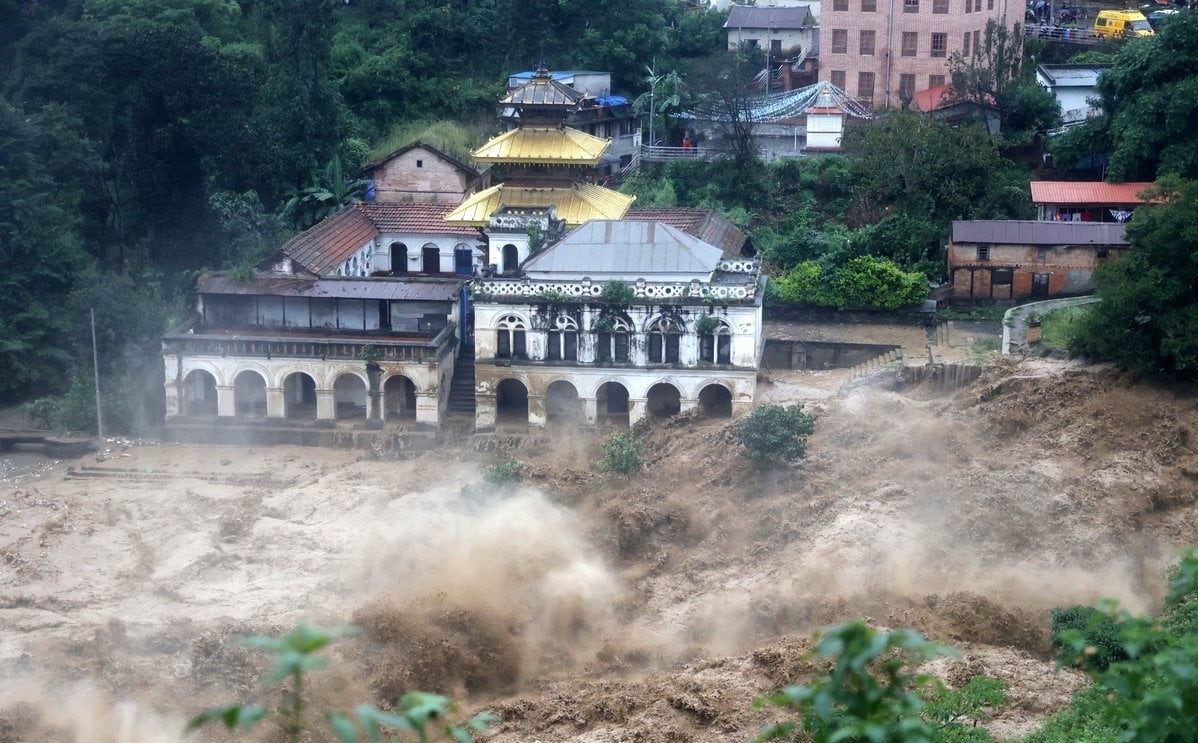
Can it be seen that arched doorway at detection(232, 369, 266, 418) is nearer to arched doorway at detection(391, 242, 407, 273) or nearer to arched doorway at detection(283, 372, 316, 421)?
arched doorway at detection(283, 372, 316, 421)

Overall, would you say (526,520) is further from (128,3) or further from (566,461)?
(128,3)

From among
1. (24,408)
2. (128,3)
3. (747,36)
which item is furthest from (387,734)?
(747,36)

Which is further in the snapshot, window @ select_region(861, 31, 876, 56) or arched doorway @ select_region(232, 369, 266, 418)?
window @ select_region(861, 31, 876, 56)

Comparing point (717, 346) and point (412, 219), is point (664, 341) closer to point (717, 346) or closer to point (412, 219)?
point (717, 346)

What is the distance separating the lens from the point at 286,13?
160ft

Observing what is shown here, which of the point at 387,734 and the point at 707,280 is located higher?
the point at 707,280

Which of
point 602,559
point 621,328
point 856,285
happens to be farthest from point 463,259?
point 602,559

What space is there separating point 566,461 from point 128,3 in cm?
2655

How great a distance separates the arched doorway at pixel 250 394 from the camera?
39.2m

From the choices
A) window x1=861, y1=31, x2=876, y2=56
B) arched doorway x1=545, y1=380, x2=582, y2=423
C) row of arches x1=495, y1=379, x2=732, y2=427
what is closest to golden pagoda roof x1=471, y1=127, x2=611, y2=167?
row of arches x1=495, y1=379, x2=732, y2=427

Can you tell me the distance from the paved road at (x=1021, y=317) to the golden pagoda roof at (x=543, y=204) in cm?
1099

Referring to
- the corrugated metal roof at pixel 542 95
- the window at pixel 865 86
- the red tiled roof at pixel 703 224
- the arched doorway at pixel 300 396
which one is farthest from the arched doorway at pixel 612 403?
the window at pixel 865 86

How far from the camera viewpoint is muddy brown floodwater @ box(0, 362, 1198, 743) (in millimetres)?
25750

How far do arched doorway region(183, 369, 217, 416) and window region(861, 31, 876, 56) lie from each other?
28.8 metres
